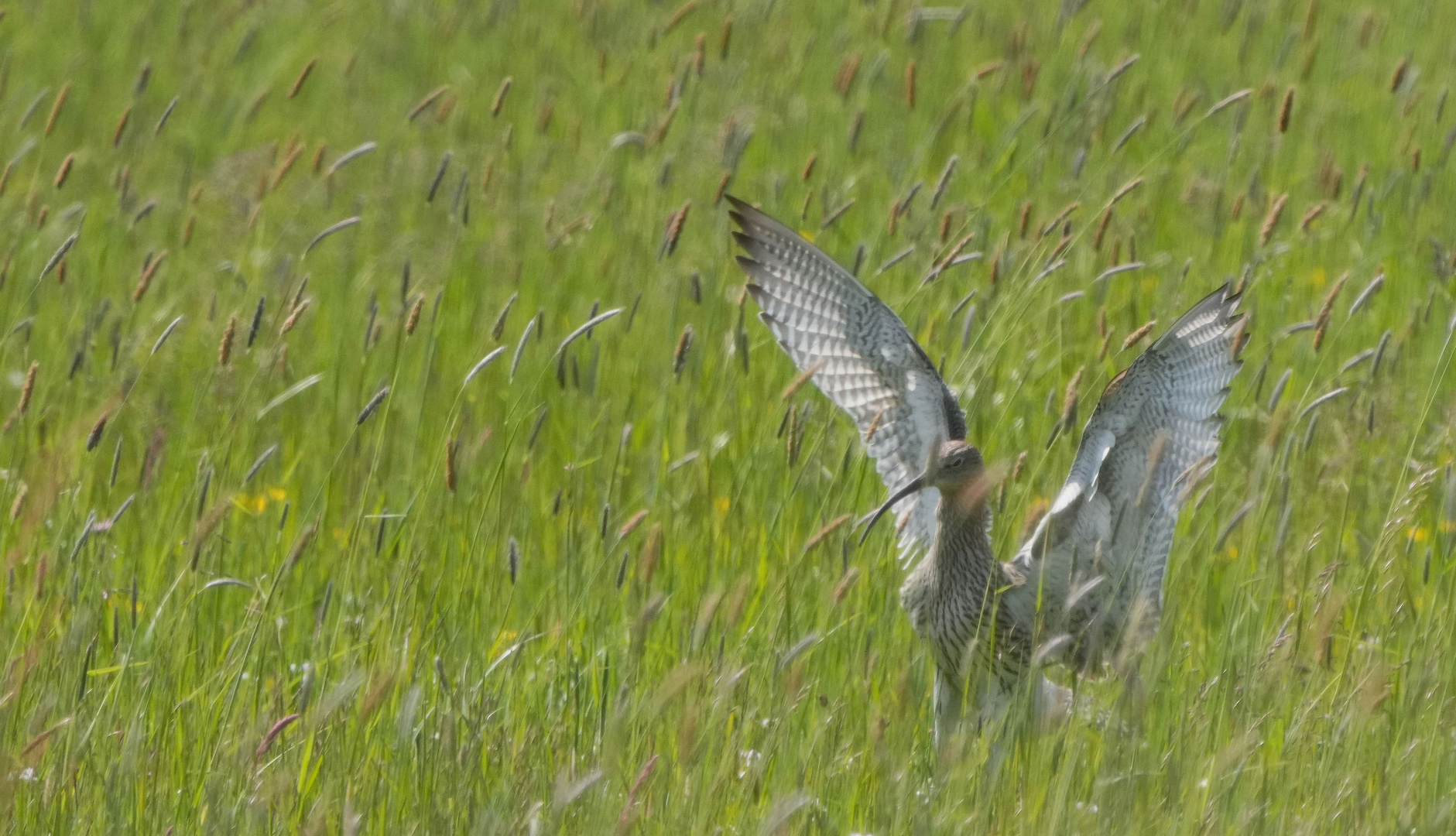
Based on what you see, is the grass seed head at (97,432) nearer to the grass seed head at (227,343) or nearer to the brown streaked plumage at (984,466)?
the grass seed head at (227,343)

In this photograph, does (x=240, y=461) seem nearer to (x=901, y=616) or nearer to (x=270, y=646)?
(x=270, y=646)

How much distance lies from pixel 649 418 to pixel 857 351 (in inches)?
43.1

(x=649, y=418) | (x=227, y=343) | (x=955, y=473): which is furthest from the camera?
(x=649, y=418)

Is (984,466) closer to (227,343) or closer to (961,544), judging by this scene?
(961,544)

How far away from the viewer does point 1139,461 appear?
14.4ft

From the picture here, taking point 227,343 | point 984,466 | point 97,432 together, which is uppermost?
point 227,343

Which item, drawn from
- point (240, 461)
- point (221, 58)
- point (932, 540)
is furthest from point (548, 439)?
point (221, 58)

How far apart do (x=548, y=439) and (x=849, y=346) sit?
131 cm

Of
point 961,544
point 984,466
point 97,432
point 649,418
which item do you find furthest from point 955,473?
point 97,432

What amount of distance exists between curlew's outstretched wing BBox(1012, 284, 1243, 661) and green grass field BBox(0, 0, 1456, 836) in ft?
0.48

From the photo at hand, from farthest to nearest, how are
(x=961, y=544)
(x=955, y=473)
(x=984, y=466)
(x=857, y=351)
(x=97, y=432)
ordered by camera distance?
(x=857, y=351)
(x=961, y=544)
(x=984, y=466)
(x=955, y=473)
(x=97, y=432)

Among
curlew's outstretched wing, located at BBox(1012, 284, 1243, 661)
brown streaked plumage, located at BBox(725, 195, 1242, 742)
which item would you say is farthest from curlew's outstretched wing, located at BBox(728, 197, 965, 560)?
curlew's outstretched wing, located at BBox(1012, 284, 1243, 661)

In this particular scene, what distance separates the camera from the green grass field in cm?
339

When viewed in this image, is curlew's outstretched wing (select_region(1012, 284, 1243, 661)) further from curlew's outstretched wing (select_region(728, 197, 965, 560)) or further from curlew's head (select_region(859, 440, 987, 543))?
curlew's outstretched wing (select_region(728, 197, 965, 560))
